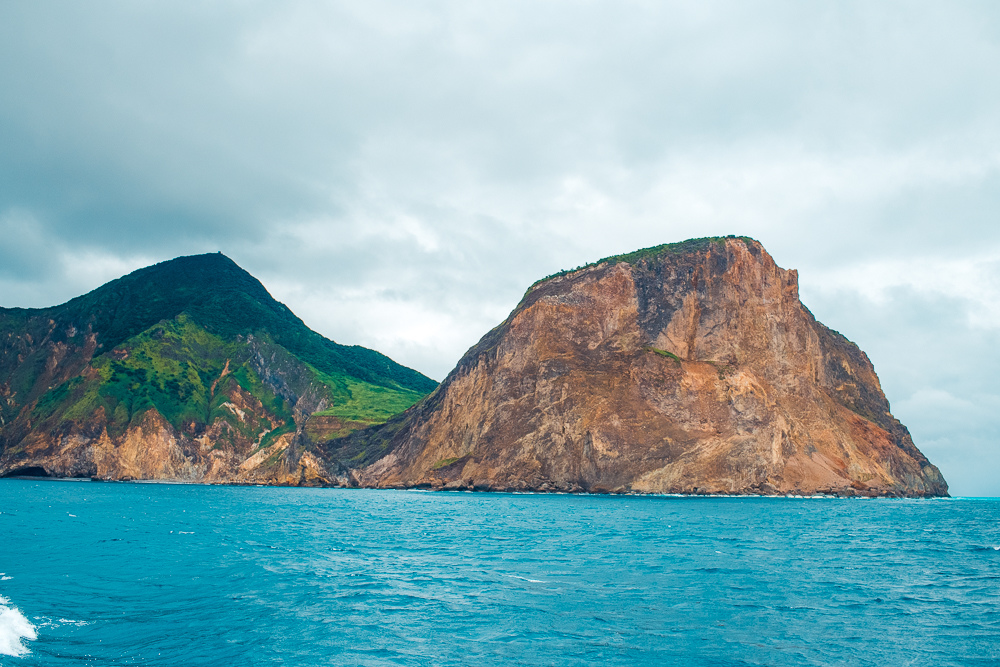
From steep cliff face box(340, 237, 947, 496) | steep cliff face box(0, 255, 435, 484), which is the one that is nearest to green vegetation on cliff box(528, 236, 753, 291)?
steep cliff face box(340, 237, 947, 496)

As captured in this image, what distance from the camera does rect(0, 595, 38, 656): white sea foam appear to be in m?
17.1

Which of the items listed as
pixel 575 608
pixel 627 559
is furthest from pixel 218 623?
pixel 627 559

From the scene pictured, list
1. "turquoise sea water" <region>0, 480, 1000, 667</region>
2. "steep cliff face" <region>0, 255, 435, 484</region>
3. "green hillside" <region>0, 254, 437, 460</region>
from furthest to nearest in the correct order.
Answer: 1. "green hillside" <region>0, 254, 437, 460</region>
2. "steep cliff face" <region>0, 255, 435, 484</region>
3. "turquoise sea water" <region>0, 480, 1000, 667</region>

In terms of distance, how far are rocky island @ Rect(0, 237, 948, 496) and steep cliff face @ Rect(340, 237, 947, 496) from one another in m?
0.29

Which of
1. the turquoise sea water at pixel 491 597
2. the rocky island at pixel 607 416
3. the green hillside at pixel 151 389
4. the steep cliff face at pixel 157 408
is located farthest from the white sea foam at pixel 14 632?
the green hillside at pixel 151 389

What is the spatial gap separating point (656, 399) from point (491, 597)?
3705 inches

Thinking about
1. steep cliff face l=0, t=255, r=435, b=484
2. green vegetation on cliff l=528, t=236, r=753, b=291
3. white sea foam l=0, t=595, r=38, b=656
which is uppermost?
green vegetation on cliff l=528, t=236, r=753, b=291

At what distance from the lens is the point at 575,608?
75.2 feet

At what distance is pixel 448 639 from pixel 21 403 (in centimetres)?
20054

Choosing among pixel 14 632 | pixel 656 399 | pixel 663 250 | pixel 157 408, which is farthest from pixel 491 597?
pixel 157 408

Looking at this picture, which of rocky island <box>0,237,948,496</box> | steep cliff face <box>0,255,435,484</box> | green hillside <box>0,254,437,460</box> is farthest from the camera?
green hillside <box>0,254,437,460</box>

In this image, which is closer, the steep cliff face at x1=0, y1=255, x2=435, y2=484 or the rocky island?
the rocky island

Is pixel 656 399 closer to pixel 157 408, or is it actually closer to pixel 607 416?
pixel 607 416

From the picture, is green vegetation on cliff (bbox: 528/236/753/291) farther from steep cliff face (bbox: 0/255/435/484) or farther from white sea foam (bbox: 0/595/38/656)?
white sea foam (bbox: 0/595/38/656)
